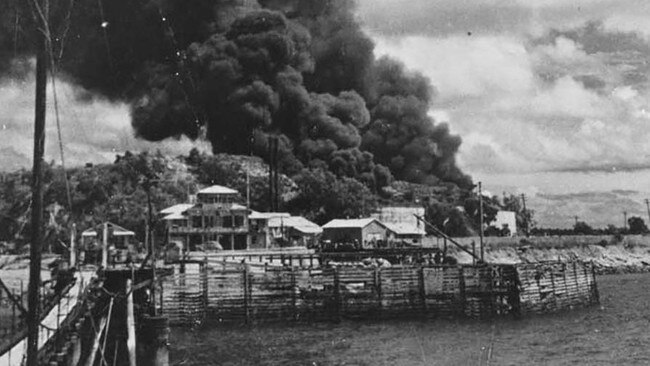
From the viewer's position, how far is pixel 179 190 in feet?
300

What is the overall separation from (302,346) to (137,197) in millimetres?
58484

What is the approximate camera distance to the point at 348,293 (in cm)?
4225

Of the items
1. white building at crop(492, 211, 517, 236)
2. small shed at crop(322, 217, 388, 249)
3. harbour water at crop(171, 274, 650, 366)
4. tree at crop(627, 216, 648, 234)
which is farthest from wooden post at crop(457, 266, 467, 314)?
tree at crop(627, 216, 648, 234)

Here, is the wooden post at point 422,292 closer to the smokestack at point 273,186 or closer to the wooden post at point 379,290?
the wooden post at point 379,290

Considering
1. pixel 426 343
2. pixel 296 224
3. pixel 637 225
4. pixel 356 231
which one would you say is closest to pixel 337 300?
Result: pixel 426 343

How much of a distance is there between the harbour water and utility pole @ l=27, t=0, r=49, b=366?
54.3 feet

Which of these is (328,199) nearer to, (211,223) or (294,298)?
(211,223)

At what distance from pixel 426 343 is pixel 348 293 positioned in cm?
864

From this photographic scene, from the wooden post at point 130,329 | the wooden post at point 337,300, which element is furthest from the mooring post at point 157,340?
the wooden post at point 337,300

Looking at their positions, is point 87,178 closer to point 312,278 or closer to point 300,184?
point 300,184

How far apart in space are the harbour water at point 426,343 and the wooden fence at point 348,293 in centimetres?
121

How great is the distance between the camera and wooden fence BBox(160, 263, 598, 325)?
4003cm

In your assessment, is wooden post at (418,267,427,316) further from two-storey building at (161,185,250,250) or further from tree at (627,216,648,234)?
tree at (627,216,648,234)

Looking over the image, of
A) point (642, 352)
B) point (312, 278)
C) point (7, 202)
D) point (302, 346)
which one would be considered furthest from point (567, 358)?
point (7, 202)
